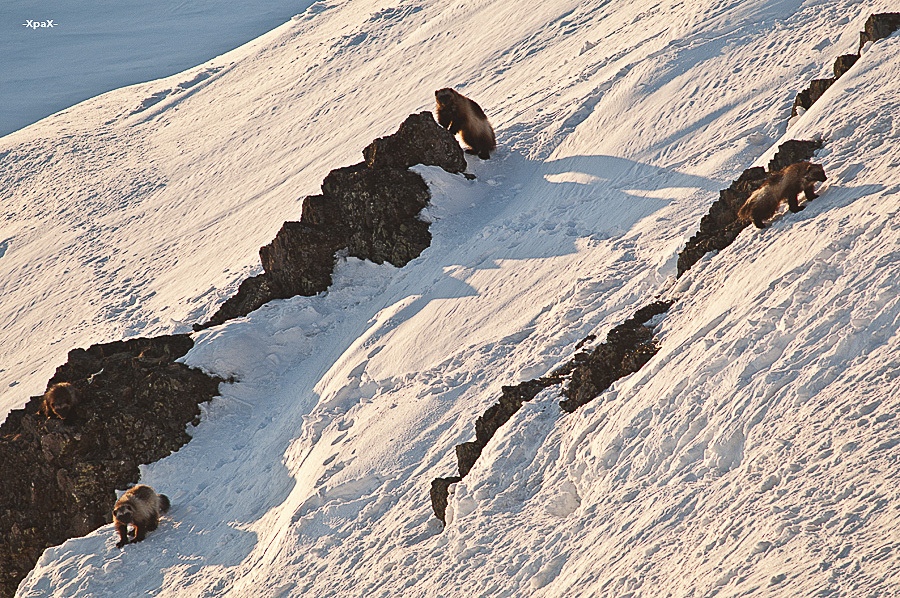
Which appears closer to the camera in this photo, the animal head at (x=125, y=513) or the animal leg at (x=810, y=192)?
the animal leg at (x=810, y=192)

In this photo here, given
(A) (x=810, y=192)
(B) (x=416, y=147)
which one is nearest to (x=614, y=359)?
(A) (x=810, y=192)

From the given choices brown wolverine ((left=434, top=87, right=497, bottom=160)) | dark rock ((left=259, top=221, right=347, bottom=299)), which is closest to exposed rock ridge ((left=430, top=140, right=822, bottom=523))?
dark rock ((left=259, top=221, right=347, bottom=299))

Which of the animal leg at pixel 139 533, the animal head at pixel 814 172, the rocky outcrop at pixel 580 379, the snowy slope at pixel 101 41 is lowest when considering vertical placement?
the rocky outcrop at pixel 580 379

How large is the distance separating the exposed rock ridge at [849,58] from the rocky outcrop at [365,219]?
6.47m

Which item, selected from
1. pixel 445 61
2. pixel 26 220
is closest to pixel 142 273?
pixel 26 220

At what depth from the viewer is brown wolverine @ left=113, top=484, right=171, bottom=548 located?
10500 millimetres

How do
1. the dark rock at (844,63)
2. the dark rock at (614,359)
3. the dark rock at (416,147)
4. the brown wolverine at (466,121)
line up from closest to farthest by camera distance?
the dark rock at (614,359), the dark rock at (844,63), the dark rock at (416,147), the brown wolverine at (466,121)

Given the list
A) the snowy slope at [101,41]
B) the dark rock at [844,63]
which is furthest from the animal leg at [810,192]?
the snowy slope at [101,41]

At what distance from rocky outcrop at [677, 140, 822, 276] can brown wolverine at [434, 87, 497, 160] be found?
709cm

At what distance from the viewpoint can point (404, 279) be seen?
13719 mm

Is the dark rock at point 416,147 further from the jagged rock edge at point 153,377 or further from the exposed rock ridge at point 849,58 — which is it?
the exposed rock ridge at point 849,58

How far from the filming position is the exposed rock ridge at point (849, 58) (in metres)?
10.6

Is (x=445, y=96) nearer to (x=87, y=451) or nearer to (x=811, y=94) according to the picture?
(x=811, y=94)

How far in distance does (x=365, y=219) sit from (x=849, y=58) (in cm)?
860
